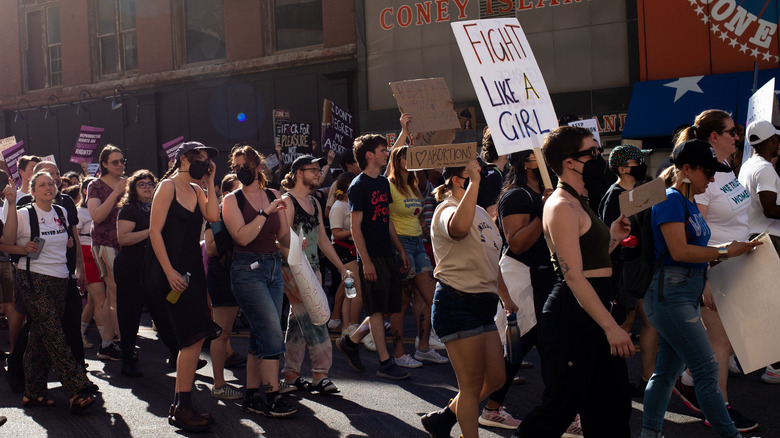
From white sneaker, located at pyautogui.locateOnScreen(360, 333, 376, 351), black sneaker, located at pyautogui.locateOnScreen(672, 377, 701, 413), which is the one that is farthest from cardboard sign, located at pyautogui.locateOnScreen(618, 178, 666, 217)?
white sneaker, located at pyautogui.locateOnScreen(360, 333, 376, 351)

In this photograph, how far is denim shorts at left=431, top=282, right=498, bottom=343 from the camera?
4.38 meters

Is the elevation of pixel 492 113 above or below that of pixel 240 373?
above

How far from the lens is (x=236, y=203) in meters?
5.89

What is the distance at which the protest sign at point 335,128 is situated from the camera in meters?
14.0

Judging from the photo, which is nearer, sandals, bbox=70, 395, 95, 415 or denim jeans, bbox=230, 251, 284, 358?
denim jeans, bbox=230, 251, 284, 358

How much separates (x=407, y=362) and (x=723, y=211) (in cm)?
320

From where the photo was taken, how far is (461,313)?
439cm

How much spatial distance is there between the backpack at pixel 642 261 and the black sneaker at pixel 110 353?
226 inches

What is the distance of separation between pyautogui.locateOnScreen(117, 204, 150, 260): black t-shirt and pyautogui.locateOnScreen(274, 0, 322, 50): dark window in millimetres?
13844

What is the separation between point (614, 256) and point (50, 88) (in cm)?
2277

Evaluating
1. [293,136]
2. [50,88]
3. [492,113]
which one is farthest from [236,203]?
[50,88]

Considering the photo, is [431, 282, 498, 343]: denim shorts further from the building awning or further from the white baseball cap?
the building awning

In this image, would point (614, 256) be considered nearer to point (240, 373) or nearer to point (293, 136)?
point (240, 373)

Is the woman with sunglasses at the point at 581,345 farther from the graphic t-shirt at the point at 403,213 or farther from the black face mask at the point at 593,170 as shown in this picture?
the graphic t-shirt at the point at 403,213
